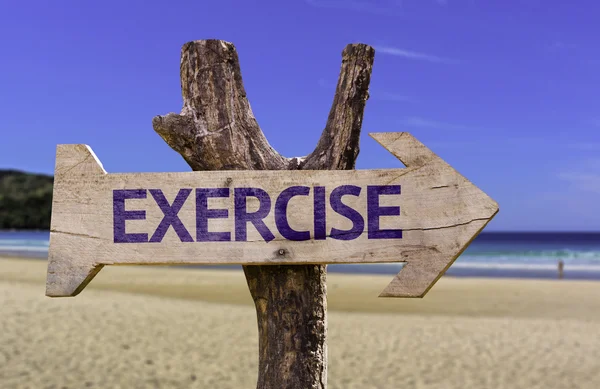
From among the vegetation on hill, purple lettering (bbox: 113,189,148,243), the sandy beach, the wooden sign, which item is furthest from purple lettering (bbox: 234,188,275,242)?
the vegetation on hill

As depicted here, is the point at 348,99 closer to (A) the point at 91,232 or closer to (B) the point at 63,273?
(A) the point at 91,232

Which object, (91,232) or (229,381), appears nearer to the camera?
(91,232)

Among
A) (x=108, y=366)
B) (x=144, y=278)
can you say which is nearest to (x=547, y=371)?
(x=108, y=366)

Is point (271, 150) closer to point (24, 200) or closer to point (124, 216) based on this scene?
point (124, 216)

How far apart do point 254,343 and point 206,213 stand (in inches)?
239

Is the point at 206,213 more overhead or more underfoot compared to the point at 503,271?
more overhead

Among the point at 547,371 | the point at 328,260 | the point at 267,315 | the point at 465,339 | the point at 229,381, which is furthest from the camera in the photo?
the point at 465,339

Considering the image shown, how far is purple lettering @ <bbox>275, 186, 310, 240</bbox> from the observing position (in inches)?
84.8

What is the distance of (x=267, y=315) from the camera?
7.72 ft

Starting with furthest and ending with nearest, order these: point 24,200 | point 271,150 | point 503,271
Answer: point 24,200 < point 503,271 < point 271,150

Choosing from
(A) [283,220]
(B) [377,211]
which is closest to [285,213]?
(A) [283,220]

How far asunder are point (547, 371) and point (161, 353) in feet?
16.2

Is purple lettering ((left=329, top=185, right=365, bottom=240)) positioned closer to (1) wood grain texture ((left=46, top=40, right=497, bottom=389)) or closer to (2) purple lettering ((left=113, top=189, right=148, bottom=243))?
(1) wood grain texture ((left=46, top=40, right=497, bottom=389))

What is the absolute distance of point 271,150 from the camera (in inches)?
98.2
